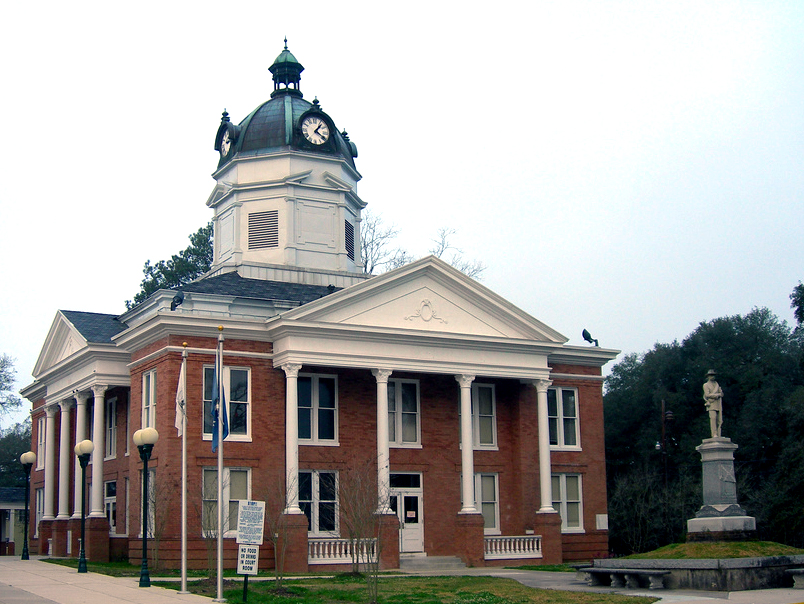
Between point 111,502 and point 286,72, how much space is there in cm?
2129

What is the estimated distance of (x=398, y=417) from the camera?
3941 centimetres

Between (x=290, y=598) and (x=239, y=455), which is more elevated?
(x=239, y=455)

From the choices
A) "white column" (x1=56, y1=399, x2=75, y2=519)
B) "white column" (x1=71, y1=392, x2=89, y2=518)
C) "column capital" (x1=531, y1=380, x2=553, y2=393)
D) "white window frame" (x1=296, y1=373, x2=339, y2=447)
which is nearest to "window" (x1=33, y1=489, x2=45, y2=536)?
"white column" (x1=56, y1=399, x2=75, y2=519)

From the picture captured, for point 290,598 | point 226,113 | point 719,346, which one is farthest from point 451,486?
point 719,346

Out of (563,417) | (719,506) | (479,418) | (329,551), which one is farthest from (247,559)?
(563,417)

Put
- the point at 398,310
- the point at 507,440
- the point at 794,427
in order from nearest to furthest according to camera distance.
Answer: the point at 398,310 → the point at 507,440 → the point at 794,427

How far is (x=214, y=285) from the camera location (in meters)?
39.6

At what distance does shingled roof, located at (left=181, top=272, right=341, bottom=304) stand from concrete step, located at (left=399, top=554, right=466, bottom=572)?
10427mm

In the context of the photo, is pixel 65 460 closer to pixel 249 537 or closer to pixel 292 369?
pixel 292 369

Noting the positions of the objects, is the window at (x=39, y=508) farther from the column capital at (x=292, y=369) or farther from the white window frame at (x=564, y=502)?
the white window frame at (x=564, y=502)

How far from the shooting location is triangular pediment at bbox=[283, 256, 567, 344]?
36656 mm

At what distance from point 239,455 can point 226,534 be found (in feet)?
8.96

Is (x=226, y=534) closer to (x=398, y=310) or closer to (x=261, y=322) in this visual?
(x=261, y=322)

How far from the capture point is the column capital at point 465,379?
3844 cm
